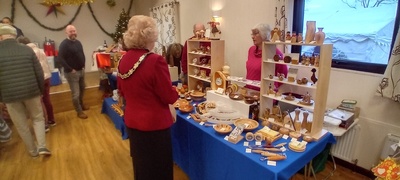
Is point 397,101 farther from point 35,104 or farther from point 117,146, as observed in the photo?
point 35,104

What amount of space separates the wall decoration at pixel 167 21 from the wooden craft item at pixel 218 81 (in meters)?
2.22

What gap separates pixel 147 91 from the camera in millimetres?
1395

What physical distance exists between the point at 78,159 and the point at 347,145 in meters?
2.92

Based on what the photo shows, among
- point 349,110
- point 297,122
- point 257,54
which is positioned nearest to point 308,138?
point 297,122

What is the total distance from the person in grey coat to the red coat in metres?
1.49

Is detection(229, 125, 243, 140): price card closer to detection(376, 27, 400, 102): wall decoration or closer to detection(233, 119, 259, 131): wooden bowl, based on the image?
detection(233, 119, 259, 131): wooden bowl

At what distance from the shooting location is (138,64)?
4.46ft

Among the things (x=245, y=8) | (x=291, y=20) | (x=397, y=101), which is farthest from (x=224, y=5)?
(x=397, y=101)

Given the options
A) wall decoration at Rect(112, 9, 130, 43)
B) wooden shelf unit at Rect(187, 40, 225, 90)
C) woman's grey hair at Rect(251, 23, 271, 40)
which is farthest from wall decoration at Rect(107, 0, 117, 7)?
woman's grey hair at Rect(251, 23, 271, 40)

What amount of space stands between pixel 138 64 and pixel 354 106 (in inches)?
78.5

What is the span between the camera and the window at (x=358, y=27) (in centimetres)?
193

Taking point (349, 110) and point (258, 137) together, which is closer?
point (258, 137)

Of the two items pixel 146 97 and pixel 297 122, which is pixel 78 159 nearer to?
pixel 146 97

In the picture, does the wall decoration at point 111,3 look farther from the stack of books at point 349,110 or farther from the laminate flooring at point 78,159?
the stack of books at point 349,110
